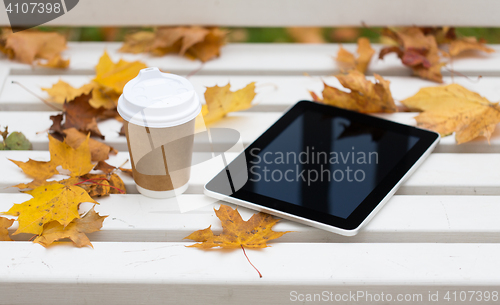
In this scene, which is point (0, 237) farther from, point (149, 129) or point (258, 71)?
point (258, 71)

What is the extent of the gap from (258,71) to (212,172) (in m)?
0.45

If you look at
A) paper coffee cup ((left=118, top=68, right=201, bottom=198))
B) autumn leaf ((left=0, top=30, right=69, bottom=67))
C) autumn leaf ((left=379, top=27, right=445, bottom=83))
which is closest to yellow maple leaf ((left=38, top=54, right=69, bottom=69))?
autumn leaf ((left=0, top=30, right=69, bottom=67))

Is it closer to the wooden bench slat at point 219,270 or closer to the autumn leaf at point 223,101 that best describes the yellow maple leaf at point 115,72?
the autumn leaf at point 223,101

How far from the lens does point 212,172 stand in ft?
3.21

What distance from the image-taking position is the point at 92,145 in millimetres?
1025

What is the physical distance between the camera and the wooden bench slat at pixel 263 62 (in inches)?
52.1

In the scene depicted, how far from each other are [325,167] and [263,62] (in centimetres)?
50

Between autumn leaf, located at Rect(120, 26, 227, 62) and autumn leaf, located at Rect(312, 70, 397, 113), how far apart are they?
0.41 metres

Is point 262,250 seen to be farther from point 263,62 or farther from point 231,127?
point 263,62

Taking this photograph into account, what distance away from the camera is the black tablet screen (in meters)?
0.90

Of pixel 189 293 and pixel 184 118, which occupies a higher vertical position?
pixel 184 118

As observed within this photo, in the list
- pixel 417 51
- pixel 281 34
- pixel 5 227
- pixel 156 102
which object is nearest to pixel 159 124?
pixel 156 102

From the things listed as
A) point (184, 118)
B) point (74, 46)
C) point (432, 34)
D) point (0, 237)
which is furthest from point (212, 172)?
point (432, 34)

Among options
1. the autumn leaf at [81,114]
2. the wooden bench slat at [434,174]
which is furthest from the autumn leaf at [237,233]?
the autumn leaf at [81,114]
